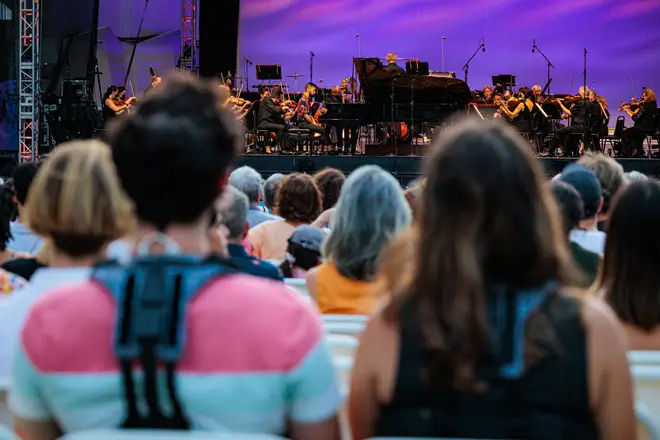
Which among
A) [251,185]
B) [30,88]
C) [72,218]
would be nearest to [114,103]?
[30,88]

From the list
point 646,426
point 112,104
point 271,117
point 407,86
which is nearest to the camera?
point 646,426

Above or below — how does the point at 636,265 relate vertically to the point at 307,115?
below

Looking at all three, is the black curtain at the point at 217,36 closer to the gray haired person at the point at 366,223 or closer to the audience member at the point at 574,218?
the audience member at the point at 574,218

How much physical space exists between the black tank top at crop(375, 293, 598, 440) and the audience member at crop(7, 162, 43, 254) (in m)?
2.32

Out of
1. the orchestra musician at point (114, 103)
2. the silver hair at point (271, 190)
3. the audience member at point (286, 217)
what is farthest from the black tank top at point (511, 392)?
the orchestra musician at point (114, 103)

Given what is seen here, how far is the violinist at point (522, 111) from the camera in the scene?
11.5 meters

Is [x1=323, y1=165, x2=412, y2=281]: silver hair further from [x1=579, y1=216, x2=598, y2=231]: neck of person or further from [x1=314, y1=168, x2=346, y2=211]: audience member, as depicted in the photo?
[x1=314, y1=168, x2=346, y2=211]: audience member

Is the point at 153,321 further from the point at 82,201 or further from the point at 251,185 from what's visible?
the point at 251,185

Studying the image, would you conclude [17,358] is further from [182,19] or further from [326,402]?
[182,19]

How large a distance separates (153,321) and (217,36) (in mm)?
13448

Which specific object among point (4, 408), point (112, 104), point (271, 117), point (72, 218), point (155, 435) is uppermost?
point (112, 104)

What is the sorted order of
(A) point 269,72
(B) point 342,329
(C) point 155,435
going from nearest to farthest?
Answer: (C) point 155,435, (B) point 342,329, (A) point 269,72

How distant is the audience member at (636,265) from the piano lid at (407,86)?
30.4 ft

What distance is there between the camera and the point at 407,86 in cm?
1118
